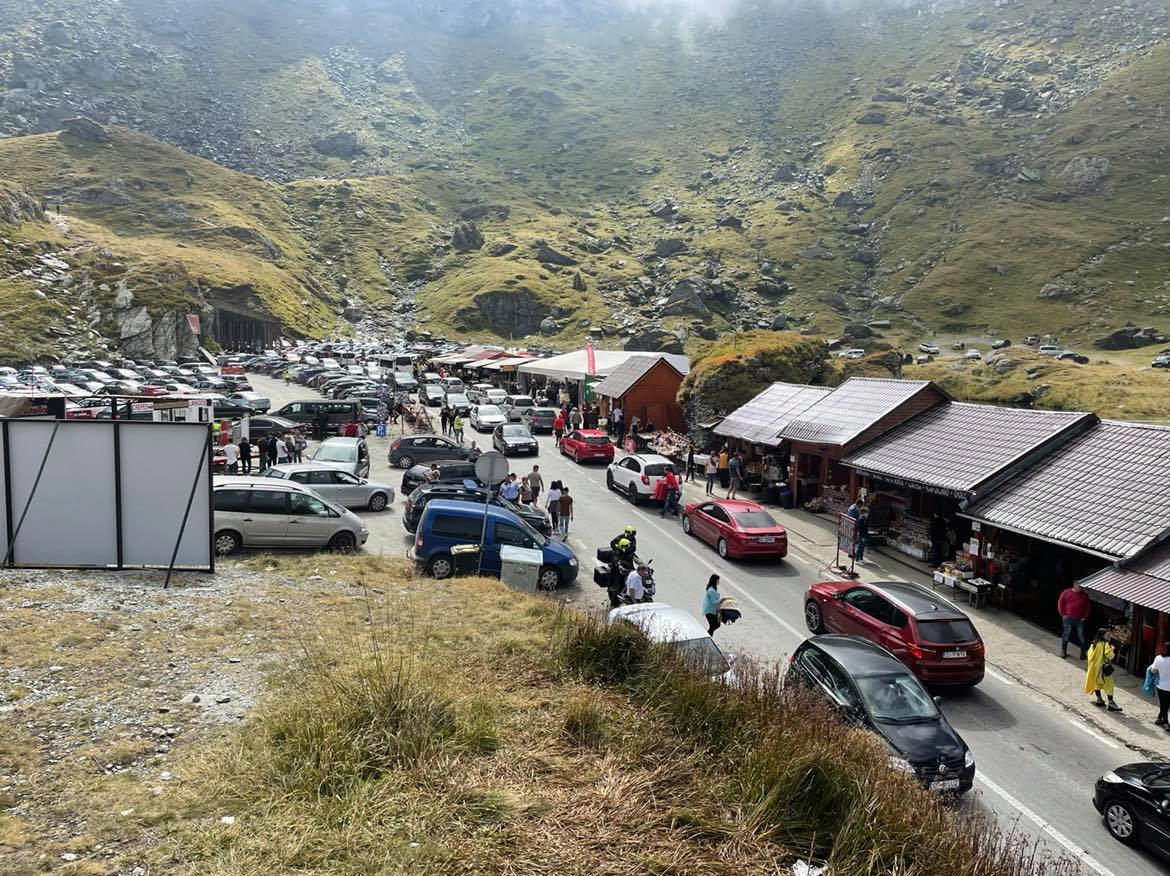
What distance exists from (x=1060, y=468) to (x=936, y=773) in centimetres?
1108

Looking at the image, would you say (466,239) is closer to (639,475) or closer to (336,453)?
(336,453)

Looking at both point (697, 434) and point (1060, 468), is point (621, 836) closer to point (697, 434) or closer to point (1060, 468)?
point (1060, 468)

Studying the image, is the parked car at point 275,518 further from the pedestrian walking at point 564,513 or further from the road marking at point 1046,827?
the road marking at point 1046,827

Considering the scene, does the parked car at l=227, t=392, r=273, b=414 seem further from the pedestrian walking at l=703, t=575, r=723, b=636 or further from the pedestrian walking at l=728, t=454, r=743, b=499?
the pedestrian walking at l=703, t=575, r=723, b=636

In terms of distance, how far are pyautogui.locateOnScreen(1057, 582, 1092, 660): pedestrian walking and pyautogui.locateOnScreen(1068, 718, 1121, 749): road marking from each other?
288cm

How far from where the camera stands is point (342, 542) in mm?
17953

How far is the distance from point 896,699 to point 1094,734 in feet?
14.1

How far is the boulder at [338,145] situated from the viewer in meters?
176

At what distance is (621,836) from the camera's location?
5152 millimetres

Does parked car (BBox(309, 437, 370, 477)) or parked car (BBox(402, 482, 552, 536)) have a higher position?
parked car (BBox(309, 437, 370, 477))

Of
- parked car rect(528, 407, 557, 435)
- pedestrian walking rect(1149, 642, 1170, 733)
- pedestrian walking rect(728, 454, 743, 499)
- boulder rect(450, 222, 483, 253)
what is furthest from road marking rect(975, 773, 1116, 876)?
boulder rect(450, 222, 483, 253)

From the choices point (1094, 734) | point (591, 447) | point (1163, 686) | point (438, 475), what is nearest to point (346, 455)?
point (438, 475)

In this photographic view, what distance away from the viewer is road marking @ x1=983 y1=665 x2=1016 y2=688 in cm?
1348

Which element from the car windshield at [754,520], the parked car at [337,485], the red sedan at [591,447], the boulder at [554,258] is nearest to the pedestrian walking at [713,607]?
the car windshield at [754,520]
